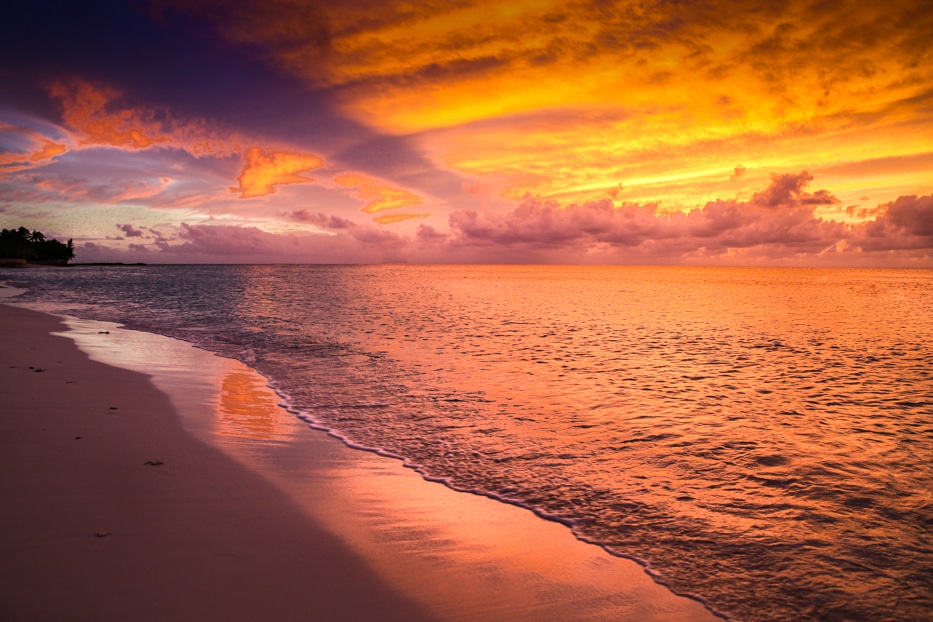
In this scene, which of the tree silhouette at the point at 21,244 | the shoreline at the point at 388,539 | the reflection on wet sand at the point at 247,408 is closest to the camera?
the shoreline at the point at 388,539

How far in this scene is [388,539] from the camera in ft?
18.6

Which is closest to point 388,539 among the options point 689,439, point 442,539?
point 442,539

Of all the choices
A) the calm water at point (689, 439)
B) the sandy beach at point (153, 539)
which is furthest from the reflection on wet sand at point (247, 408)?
the sandy beach at point (153, 539)

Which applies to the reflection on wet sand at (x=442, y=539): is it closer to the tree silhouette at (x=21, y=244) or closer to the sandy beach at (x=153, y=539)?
the sandy beach at (x=153, y=539)

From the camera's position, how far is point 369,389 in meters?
13.9

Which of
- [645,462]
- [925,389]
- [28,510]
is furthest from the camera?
[925,389]

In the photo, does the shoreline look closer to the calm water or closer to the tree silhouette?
the calm water

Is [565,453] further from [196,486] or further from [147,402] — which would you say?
[147,402]

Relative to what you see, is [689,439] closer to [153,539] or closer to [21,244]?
[153,539]

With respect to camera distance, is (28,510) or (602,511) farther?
(602,511)

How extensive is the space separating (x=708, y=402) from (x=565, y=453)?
234 inches

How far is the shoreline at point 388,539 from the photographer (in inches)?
180

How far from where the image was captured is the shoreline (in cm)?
457

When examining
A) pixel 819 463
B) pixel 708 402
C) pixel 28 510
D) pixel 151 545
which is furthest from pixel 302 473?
pixel 708 402
